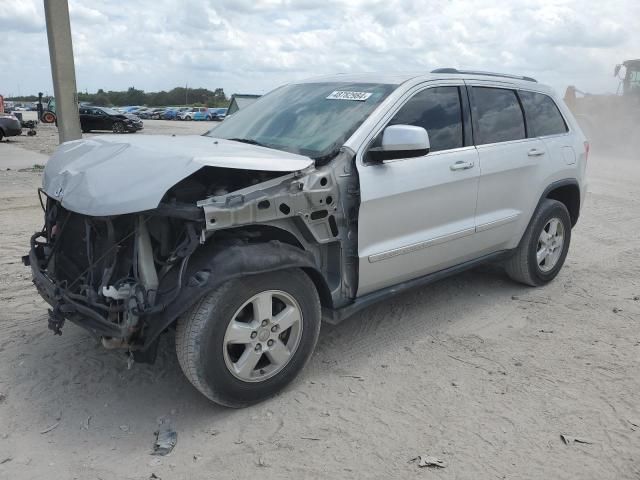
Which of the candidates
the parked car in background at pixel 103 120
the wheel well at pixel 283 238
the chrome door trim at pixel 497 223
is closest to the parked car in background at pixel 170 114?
the parked car in background at pixel 103 120

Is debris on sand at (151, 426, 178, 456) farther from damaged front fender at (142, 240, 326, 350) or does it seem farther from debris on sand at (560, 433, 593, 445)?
debris on sand at (560, 433, 593, 445)

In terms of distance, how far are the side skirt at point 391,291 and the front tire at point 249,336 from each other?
0.68 feet

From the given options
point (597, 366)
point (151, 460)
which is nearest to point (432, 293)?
point (597, 366)

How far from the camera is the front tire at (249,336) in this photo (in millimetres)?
2922

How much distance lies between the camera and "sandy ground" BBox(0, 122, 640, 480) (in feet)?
9.18

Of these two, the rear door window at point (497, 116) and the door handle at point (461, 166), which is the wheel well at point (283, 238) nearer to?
the door handle at point (461, 166)

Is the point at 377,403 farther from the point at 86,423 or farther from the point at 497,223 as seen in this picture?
the point at 497,223

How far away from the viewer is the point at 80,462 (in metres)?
2.79

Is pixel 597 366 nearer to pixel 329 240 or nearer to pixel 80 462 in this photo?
pixel 329 240

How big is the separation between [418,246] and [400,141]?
0.82 metres

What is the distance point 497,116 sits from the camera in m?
4.62

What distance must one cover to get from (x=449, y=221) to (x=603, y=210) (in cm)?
612

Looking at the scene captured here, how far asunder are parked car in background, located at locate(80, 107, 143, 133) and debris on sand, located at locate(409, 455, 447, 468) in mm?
28812

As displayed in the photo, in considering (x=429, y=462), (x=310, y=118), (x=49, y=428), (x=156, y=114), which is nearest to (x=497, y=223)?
(x=310, y=118)
